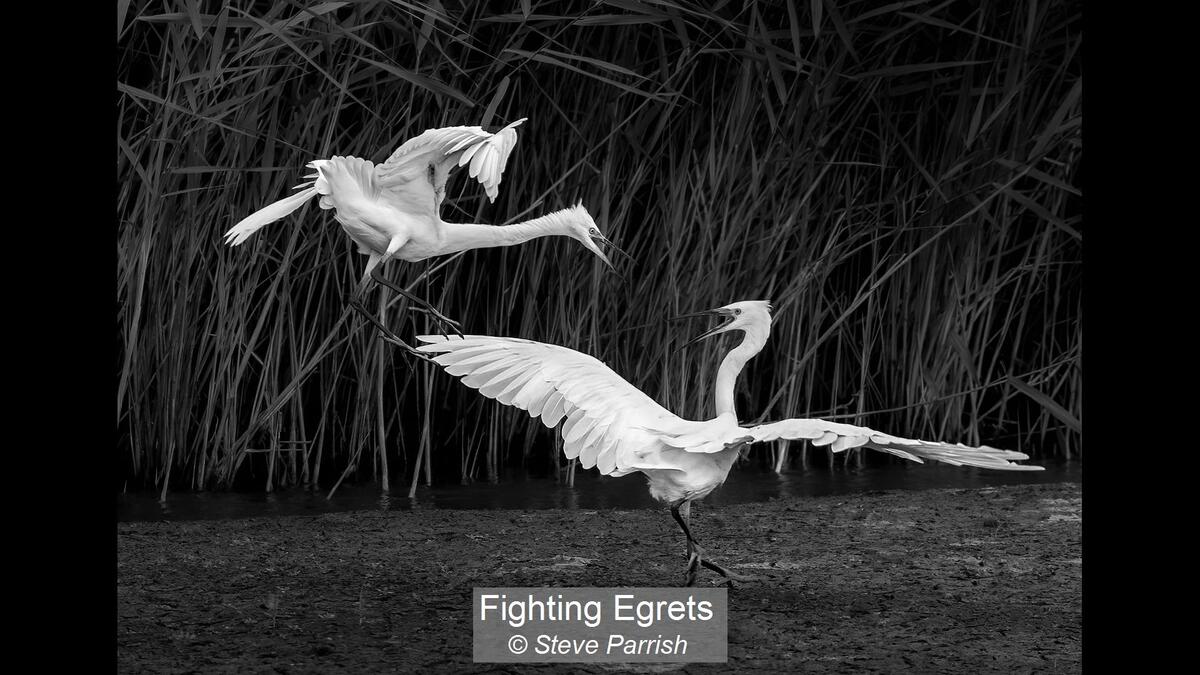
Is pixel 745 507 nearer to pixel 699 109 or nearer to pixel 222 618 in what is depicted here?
pixel 699 109

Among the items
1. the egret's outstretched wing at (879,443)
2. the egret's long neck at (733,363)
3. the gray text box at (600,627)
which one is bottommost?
the gray text box at (600,627)

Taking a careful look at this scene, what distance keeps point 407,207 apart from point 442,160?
207mm

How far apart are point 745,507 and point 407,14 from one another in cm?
223

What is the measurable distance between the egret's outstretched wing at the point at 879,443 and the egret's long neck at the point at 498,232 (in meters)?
1.15

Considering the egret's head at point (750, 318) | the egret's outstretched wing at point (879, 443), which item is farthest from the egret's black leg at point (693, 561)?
the egret's outstretched wing at point (879, 443)

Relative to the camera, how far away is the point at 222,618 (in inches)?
123

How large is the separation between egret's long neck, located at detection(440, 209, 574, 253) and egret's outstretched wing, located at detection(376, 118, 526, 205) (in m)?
0.12

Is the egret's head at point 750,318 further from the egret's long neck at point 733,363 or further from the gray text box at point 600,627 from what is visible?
the gray text box at point 600,627

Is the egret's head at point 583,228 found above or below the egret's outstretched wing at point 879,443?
above

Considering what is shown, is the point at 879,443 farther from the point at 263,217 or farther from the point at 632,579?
the point at 263,217

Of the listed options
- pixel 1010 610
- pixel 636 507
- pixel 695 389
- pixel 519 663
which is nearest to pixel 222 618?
pixel 519 663

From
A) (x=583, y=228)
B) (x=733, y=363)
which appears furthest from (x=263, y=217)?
(x=733, y=363)

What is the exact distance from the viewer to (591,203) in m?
4.77

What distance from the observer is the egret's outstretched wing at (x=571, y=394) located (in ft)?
9.77
